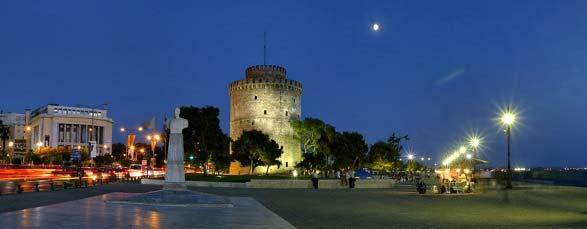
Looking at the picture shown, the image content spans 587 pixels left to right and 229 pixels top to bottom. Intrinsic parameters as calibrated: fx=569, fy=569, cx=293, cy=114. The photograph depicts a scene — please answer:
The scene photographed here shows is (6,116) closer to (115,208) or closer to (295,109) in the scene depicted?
(295,109)

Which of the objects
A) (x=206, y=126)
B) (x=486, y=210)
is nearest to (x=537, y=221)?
(x=486, y=210)

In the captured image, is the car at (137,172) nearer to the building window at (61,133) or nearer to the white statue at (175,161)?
the white statue at (175,161)

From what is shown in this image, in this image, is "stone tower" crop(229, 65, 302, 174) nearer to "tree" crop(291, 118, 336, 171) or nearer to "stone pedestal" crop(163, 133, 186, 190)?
"tree" crop(291, 118, 336, 171)

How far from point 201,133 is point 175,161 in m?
36.4

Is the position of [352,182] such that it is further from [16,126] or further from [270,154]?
[16,126]

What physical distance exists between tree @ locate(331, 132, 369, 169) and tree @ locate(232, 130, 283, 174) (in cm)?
833

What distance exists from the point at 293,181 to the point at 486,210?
21.1 meters

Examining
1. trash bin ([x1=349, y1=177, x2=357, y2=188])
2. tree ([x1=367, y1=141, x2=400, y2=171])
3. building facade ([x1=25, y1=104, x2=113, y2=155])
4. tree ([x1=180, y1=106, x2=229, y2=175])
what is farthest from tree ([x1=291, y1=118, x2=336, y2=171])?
building facade ([x1=25, y1=104, x2=113, y2=155])

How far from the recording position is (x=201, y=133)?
5688 centimetres

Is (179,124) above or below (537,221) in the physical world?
above

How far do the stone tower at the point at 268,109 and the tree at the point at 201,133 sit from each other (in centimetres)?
2126

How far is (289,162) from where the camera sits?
82.1 metres

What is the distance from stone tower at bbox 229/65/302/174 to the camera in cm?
8056

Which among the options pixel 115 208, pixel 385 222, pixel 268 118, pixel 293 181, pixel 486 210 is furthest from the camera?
pixel 268 118
